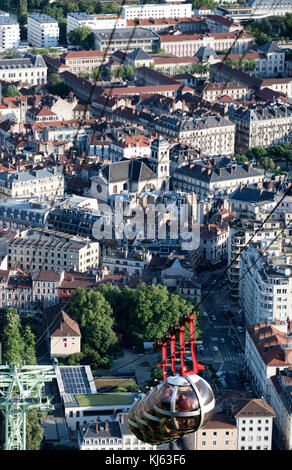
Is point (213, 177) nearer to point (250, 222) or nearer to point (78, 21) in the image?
point (250, 222)

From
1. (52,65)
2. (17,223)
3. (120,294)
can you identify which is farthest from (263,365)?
(52,65)

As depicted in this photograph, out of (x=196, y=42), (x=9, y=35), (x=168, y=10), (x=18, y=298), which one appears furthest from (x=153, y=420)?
(x=168, y=10)

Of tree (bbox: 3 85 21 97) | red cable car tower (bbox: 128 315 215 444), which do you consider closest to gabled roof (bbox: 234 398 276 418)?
red cable car tower (bbox: 128 315 215 444)

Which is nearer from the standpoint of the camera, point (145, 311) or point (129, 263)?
point (145, 311)

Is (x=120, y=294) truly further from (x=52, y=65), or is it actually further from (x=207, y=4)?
(x=207, y=4)

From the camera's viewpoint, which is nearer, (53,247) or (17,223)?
(53,247)

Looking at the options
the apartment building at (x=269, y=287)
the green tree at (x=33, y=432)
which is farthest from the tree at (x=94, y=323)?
the green tree at (x=33, y=432)
